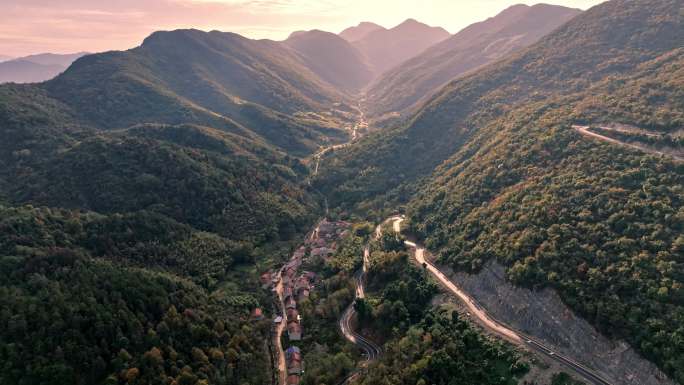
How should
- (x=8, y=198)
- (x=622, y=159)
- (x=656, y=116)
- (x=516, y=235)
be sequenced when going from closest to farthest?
(x=516, y=235), (x=622, y=159), (x=656, y=116), (x=8, y=198)

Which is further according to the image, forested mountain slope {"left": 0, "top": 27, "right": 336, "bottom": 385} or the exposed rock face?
forested mountain slope {"left": 0, "top": 27, "right": 336, "bottom": 385}

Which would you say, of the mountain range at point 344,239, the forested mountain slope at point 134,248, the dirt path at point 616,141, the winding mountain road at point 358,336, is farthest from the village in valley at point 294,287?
the dirt path at point 616,141

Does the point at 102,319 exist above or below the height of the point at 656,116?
below

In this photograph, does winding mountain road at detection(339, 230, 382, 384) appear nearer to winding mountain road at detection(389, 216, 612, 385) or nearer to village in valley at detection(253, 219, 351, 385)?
village in valley at detection(253, 219, 351, 385)

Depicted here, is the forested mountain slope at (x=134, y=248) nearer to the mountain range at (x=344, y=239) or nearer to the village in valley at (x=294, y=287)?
the mountain range at (x=344, y=239)

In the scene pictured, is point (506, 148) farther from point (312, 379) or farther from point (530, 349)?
point (312, 379)

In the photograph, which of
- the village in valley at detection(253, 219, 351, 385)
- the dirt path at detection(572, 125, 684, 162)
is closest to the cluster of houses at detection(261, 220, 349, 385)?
the village in valley at detection(253, 219, 351, 385)

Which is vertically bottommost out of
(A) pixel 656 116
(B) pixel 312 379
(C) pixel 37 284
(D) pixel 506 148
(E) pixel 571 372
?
(B) pixel 312 379

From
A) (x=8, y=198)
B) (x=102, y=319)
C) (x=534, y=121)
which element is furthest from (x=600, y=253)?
(x=8, y=198)
